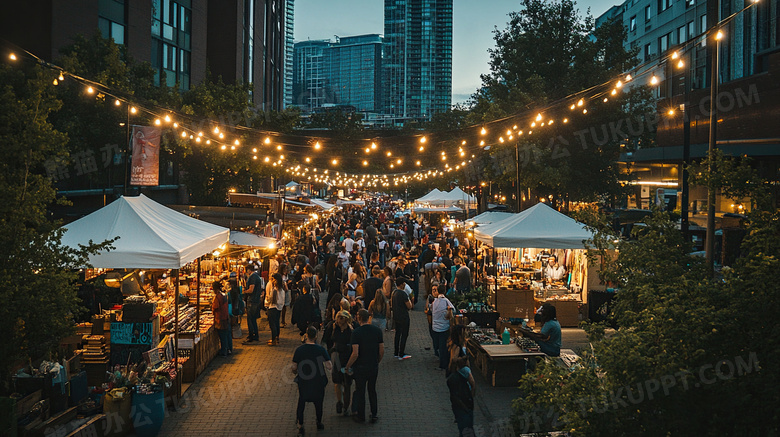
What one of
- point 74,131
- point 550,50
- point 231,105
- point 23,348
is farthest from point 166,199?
point 23,348

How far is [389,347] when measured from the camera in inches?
519

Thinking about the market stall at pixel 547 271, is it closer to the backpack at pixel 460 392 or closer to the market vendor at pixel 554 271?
the market vendor at pixel 554 271

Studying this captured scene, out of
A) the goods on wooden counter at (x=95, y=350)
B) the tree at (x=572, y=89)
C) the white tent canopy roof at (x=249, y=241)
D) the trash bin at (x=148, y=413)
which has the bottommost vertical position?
the trash bin at (x=148, y=413)

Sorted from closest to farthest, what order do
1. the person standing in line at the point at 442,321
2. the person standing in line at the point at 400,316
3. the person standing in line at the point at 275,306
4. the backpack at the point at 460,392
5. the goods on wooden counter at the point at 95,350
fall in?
the backpack at the point at 460,392 → the goods on wooden counter at the point at 95,350 → the person standing in line at the point at 442,321 → the person standing in line at the point at 400,316 → the person standing in line at the point at 275,306

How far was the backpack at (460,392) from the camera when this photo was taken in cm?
698

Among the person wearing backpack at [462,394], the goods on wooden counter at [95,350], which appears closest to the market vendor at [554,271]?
the person wearing backpack at [462,394]

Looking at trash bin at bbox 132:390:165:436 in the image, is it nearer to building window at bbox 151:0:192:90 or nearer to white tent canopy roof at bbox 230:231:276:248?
white tent canopy roof at bbox 230:231:276:248

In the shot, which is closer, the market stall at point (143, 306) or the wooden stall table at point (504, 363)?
the market stall at point (143, 306)

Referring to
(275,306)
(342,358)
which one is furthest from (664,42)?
(342,358)

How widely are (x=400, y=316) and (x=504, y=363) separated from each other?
2315mm

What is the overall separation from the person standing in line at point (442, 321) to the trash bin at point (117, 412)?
17.7 ft

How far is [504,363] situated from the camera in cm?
1035

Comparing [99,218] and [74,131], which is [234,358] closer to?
[99,218]

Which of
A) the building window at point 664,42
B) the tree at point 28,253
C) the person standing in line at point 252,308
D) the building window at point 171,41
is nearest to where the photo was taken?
the tree at point 28,253
